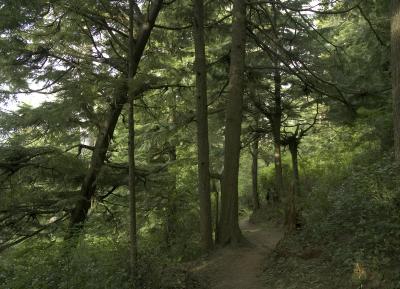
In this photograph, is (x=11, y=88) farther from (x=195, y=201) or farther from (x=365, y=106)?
(x=365, y=106)

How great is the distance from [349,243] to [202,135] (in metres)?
4.97

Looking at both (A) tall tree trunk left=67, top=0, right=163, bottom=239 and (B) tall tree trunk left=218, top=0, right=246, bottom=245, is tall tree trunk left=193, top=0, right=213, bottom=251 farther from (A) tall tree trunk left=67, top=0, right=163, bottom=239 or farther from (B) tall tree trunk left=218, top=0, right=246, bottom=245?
(A) tall tree trunk left=67, top=0, right=163, bottom=239

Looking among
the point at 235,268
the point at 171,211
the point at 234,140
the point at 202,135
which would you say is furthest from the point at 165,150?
the point at 235,268

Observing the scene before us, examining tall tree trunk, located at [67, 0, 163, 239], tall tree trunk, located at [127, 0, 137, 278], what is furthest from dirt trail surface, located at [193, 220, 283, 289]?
tall tree trunk, located at [67, 0, 163, 239]

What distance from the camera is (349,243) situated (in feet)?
21.6

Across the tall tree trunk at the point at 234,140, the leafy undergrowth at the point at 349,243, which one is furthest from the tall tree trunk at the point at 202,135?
the leafy undergrowth at the point at 349,243

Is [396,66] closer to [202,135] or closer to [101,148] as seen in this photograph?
[202,135]

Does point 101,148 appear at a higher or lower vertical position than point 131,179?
higher

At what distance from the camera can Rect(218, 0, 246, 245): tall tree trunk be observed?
9969 millimetres

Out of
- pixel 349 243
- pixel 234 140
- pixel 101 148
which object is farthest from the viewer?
pixel 234 140

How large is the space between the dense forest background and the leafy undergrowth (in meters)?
0.03

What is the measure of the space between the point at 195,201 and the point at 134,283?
5670 mm

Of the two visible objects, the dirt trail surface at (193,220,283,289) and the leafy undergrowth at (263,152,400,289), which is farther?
the dirt trail surface at (193,220,283,289)

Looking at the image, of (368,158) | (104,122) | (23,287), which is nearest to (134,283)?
(23,287)
